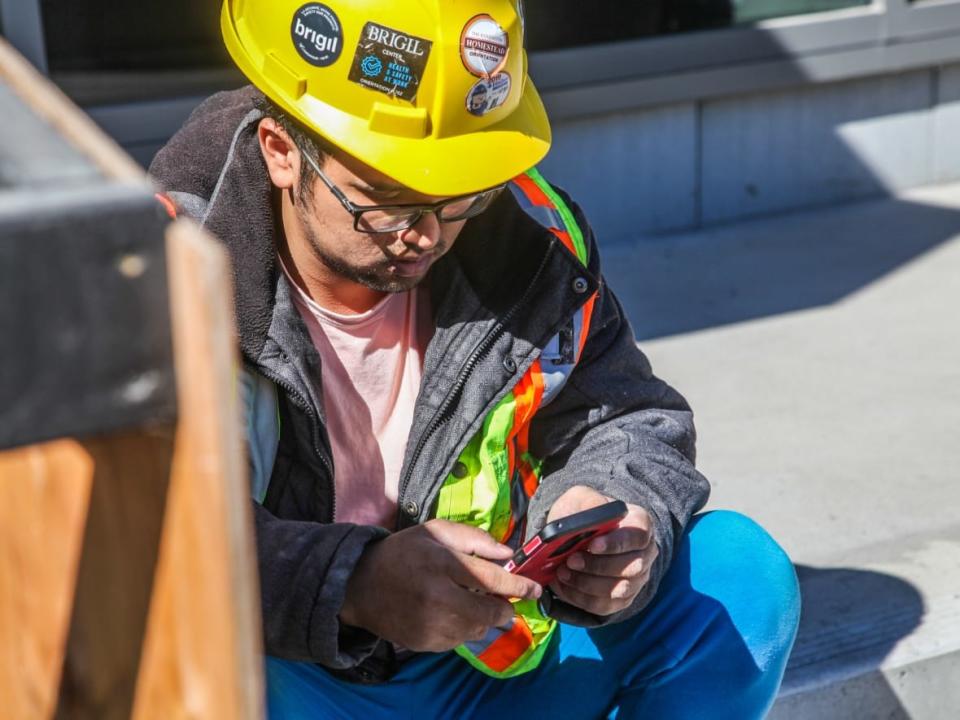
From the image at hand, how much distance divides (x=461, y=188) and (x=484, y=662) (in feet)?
2.26

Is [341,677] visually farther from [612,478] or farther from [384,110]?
[384,110]

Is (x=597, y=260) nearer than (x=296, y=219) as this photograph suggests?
No

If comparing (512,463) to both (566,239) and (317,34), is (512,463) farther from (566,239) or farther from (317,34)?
(317,34)

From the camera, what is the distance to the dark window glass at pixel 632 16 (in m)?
5.30

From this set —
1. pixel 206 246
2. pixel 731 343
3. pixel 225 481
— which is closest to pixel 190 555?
pixel 225 481

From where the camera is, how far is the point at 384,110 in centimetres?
202

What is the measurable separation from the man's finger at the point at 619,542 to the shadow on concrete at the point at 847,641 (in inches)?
29.8

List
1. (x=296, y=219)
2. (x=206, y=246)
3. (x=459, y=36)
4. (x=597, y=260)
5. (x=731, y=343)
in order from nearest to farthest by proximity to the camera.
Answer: (x=206, y=246) < (x=459, y=36) < (x=296, y=219) < (x=597, y=260) < (x=731, y=343)

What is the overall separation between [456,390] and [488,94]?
16.9 inches

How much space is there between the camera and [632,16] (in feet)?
17.8

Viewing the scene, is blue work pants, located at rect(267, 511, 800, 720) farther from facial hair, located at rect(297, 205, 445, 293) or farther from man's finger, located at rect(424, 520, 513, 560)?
facial hair, located at rect(297, 205, 445, 293)

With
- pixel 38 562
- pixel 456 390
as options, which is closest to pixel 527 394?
pixel 456 390

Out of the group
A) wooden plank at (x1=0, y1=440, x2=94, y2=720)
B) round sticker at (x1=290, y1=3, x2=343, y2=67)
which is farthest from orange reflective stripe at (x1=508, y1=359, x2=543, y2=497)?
wooden plank at (x1=0, y1=440, x2=94, y2=720)

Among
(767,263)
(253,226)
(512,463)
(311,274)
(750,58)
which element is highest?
(253,226)
